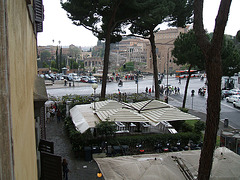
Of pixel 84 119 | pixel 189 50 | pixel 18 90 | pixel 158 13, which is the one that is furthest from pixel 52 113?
pixel 18 90

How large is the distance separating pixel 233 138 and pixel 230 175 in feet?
13.2

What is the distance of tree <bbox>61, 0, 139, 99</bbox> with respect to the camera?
1820cm

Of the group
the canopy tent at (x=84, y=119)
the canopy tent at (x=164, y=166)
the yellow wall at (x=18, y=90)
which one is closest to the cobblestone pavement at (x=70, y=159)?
the canopy tent at (x=84, y=119)

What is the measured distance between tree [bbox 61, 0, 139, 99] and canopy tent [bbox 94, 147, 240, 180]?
13.3m

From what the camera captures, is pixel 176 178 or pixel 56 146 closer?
pixel 176 178

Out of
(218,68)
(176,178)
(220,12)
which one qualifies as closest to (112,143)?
(176,178)

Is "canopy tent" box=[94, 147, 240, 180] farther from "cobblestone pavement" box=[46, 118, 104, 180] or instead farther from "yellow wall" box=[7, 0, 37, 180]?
"yellow wall" box=[7, 0, 37, 180]

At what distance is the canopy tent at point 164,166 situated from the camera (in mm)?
5211

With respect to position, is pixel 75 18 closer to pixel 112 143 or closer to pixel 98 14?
pixel 98 14

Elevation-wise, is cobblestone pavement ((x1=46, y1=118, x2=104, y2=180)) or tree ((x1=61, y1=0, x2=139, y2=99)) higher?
tree ((x1=61, y1=0, x2=139, y2=99))

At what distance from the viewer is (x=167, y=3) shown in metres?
18.3

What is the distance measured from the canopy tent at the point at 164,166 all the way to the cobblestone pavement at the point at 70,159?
2.76 meters

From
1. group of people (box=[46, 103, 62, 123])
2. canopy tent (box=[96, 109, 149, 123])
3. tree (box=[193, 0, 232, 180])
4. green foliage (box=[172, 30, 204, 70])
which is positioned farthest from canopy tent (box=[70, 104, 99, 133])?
green foliage (box=[172, 30, 204, 70])

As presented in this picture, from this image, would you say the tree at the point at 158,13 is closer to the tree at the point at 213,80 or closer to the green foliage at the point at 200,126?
the green foliage at the point at 200,126
